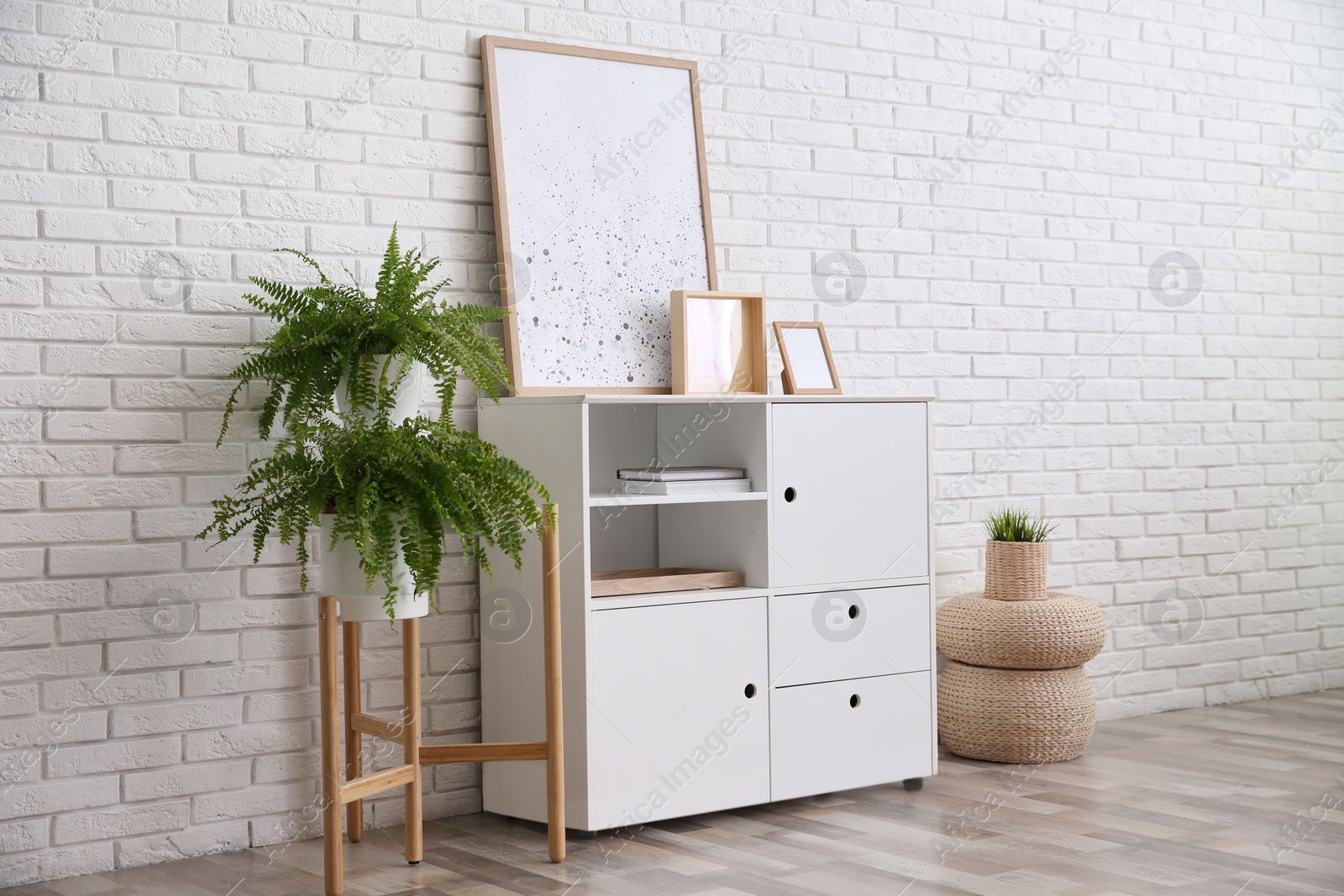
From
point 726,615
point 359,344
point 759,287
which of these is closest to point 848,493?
point 726,615

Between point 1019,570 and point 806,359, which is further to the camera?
point 1019,570

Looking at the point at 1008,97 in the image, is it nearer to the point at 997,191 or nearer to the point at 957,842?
the point at 997,191

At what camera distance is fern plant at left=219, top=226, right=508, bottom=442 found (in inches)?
101

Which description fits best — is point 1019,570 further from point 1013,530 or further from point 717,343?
point 717,343

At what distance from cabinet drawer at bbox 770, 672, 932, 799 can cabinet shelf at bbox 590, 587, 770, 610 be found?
9.5 inches

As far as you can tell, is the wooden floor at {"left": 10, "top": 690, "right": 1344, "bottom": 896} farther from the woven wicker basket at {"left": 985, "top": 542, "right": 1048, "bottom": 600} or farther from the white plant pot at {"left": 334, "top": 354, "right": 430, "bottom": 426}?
the white plant pot at {"left": 334, "top": 354, "right": 430, "bottom": 426}

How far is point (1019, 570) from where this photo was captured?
11.8 feet

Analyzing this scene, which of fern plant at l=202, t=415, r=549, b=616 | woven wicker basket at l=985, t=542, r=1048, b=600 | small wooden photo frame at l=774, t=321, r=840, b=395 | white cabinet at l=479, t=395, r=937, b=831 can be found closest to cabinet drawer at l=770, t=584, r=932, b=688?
white cabinet at l=479, t=395, r=937, b=831

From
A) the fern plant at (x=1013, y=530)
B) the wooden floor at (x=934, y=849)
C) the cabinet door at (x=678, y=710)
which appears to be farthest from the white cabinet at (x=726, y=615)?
the fern plant at (x=1013, y=530)

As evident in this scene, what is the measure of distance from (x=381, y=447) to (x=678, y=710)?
92 centimetres

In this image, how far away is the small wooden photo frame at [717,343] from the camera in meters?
3.24

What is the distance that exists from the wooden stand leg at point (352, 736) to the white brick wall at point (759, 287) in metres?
0.10

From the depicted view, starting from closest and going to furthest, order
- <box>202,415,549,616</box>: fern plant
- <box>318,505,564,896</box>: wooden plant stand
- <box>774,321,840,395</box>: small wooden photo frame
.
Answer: <box>202,415,549,616</box>: fern plant < <box>318,505,564,896</box>: wooden plant stand < <box>774,321,840,395</box>: small wooden photo frame

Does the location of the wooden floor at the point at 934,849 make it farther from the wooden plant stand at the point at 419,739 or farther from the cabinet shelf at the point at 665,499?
the cabinet shelf at the point at 665,499
